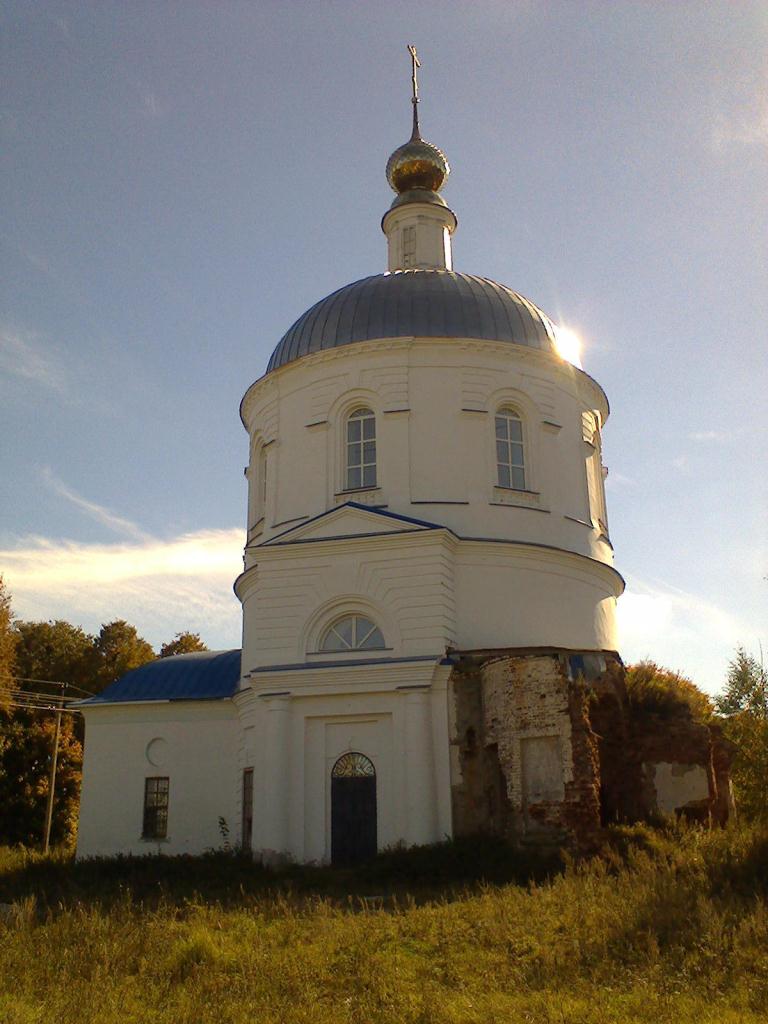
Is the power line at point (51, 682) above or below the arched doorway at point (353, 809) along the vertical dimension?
above

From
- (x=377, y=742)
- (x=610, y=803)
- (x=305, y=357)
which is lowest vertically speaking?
(x=610, y=803)

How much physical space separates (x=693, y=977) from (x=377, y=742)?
9.23 meters

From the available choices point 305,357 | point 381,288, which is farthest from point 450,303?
point 305,357

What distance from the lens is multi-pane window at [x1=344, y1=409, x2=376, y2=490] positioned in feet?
65.0

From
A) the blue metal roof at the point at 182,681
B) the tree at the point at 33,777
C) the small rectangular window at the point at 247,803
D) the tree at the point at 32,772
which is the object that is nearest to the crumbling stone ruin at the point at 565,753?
the small rectangular window at the point at 247,803

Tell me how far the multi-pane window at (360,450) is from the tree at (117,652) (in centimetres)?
2186

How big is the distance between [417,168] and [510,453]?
9.70 m

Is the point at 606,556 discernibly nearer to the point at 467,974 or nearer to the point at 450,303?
the point at 450,303

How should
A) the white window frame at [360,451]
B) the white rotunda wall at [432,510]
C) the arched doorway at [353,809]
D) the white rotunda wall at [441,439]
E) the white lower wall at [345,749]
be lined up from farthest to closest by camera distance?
the white window frame at [360,451] < the white rotunda wall at [441,439] < the white rotunda wall at [432,510] < the arched doorway at [353,809] < the white lower wall at [345,749]

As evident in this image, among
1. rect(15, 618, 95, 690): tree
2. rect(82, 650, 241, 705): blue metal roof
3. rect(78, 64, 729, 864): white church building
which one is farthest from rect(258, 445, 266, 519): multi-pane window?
rect(15, 618, 95, 690): tree

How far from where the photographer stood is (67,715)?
36094 millimetres

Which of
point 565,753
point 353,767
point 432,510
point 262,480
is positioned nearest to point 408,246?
point 262,480

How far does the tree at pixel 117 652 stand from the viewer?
39562 millimetres

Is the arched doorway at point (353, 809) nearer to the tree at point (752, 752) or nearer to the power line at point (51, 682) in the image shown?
the tree at point (752, 752)
